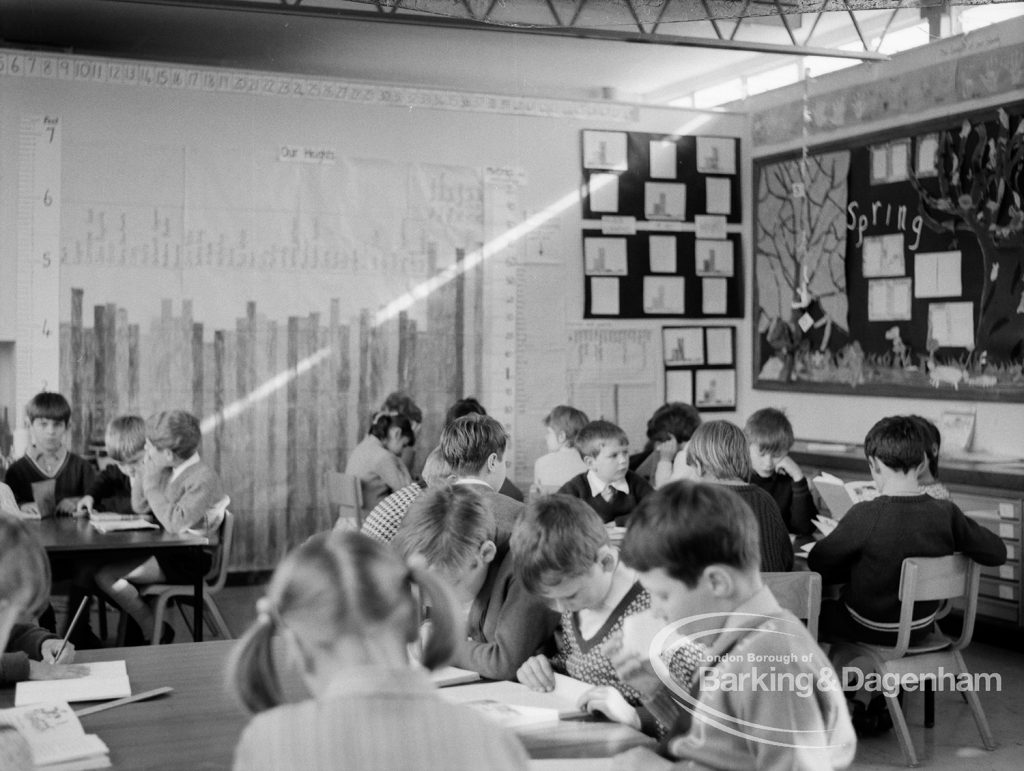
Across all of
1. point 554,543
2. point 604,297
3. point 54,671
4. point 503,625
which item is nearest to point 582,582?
point 554,543

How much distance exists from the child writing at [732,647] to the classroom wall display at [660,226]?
20.4 ft

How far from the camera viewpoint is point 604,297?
8.25 m

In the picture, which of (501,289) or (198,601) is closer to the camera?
(198,601)

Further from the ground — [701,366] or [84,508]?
[701,366]

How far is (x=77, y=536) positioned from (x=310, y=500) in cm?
261

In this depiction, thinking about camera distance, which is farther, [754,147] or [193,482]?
[754,147]

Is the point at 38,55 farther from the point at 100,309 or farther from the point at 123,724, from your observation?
the point at 123,724

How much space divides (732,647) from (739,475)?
8.07 ft

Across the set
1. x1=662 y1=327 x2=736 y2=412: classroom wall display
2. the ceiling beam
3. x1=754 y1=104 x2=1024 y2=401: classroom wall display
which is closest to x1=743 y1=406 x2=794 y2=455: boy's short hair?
x1=754 y1=104 x2=1024 y2=401: classroom wall display

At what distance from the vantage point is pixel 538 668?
261 centimetres

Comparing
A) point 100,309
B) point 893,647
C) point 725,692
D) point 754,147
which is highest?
point 754,147

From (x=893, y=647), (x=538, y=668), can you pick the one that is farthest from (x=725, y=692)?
(x=893, y=647)

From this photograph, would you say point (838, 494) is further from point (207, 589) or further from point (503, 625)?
point (207, 589)

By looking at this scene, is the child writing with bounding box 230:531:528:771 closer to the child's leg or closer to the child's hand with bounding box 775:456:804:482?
the child's leg
